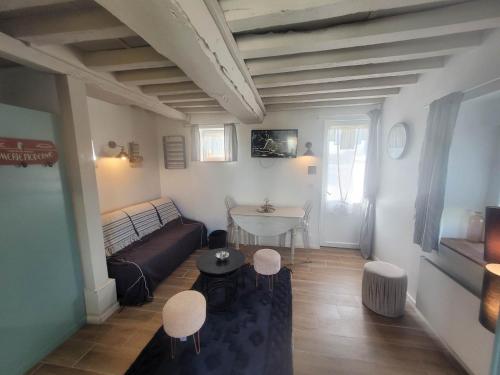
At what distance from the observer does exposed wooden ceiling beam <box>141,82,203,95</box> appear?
220cm

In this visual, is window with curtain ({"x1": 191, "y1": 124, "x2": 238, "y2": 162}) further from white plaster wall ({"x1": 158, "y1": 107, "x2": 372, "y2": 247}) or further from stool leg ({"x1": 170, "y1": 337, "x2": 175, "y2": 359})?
stool leg ({"x1": 170, "y1": 337, "x2": 175, "y2": 359})

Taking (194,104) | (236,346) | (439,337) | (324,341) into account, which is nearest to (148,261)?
(236,346)

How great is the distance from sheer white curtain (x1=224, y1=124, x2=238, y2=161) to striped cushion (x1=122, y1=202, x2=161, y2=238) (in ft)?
5.09

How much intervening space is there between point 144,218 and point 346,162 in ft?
11.2

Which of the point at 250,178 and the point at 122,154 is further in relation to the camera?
the point at 250,178

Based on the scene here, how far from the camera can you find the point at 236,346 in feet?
5.37

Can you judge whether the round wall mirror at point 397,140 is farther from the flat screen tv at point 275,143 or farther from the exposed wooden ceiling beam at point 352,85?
the flat screen tv at point 275,143

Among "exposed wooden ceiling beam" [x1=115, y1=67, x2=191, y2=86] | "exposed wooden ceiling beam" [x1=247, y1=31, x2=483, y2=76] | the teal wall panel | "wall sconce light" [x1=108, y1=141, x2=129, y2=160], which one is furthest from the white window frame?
the teal wall panel

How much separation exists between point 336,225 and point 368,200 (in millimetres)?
716

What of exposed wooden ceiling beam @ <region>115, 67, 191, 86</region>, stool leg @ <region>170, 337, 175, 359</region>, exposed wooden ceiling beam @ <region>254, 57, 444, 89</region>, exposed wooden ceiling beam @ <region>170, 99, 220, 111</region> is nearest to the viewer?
stool leg @ <region>170, 337, 175, 359</region>

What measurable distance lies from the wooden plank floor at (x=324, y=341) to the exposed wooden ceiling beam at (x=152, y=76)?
238 cm

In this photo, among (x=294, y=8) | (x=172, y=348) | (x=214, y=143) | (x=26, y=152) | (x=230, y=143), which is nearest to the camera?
(x=294, y=8)

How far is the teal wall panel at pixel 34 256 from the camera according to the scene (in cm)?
137

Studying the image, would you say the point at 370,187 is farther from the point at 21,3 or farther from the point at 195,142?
the point at 21,3
